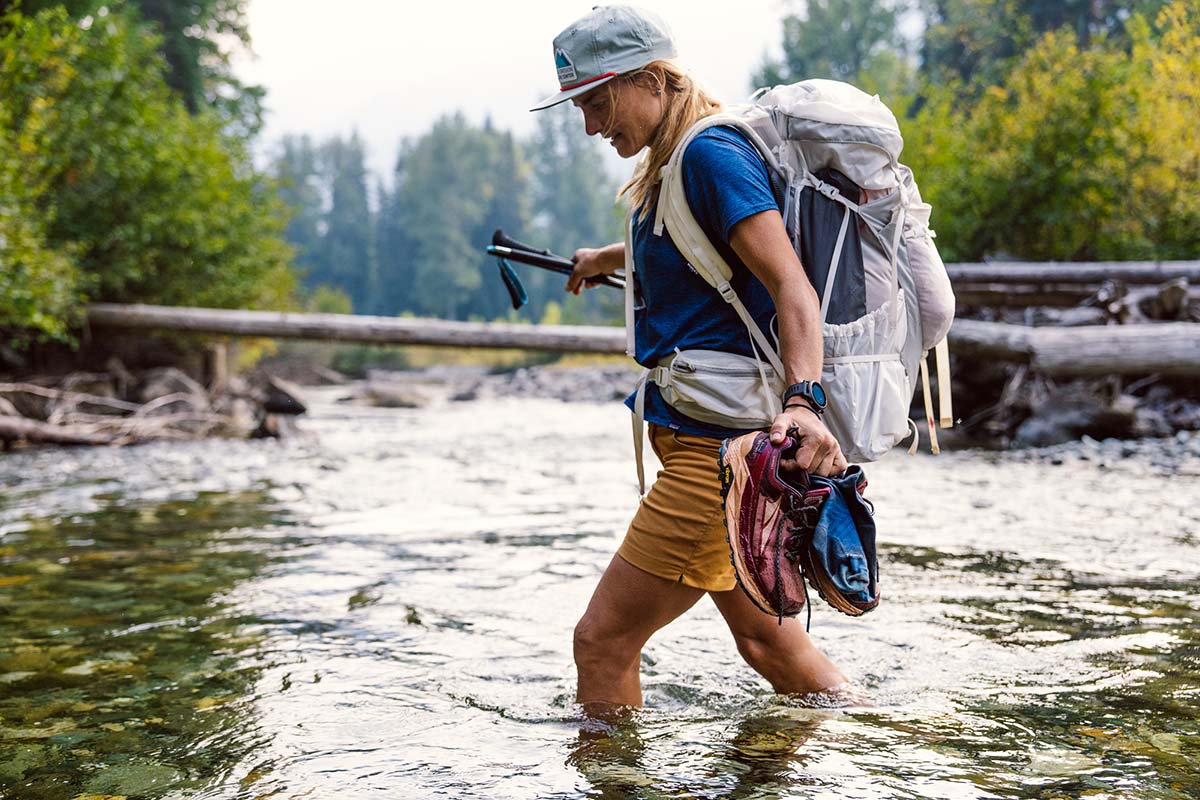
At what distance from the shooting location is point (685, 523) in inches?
120

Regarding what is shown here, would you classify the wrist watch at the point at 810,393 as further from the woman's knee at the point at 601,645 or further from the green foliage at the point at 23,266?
the green foliage at the point at 23,266

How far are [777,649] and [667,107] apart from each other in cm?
164

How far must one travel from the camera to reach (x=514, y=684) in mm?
3988

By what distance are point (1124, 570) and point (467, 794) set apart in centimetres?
407

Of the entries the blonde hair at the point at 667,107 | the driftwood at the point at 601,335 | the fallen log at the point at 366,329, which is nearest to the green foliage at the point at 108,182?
the fallen log at the point at 366,329

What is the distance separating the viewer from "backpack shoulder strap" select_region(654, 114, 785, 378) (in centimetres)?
292

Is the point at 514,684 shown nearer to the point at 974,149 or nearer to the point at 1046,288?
the point at 1046,288

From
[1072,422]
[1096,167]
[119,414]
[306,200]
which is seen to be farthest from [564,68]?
[306,200]

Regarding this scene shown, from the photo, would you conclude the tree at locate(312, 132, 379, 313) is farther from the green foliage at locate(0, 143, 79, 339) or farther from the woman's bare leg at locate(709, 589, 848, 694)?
the woman's bare leg at locate(709, 589, 848, 694)

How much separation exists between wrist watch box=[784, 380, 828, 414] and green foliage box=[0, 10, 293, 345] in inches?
479

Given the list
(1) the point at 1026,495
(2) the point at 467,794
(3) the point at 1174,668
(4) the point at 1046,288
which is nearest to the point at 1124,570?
(3) the point at 1174,668

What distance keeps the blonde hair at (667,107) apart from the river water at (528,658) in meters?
1.59

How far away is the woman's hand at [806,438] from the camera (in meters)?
2.66

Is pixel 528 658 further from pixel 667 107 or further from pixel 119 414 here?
pixel 119 414
